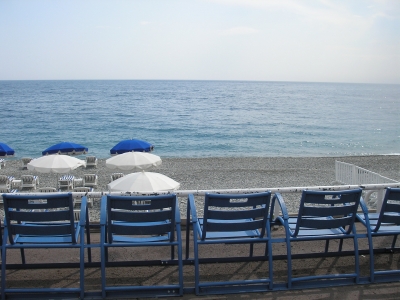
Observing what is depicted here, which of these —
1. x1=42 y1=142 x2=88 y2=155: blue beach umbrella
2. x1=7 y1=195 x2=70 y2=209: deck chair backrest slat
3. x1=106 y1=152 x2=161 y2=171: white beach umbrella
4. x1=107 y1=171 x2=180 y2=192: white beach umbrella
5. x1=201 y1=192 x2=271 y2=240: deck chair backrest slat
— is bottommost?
x1=42 y1=142 x2=88 y2=155: blue beach umbrella

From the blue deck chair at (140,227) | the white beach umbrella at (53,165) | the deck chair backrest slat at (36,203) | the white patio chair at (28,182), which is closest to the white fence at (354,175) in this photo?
the blue deck chair at (140,227)

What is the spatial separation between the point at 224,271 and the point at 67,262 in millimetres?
1485

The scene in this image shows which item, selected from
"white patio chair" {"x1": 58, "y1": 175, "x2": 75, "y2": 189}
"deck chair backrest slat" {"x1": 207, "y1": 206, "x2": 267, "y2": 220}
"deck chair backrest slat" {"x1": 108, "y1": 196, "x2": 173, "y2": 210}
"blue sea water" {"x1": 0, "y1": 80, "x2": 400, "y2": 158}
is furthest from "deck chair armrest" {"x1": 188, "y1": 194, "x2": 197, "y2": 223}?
"blue sea water" {"x1": 0, "y1": 80, "x2": 400, "y2": 158}

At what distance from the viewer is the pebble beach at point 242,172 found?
16.5 m

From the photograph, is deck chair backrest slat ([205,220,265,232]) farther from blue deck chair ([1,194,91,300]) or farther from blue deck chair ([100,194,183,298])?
blue deck chair ([1,194,91,300])

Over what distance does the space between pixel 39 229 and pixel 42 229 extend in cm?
2

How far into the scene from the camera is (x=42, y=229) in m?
3.43

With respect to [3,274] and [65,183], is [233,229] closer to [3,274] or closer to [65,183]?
[3,274]

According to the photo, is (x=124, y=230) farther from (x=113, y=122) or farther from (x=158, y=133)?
(x=113, y=122)

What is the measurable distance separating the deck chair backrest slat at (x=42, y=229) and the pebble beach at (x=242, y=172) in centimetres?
857

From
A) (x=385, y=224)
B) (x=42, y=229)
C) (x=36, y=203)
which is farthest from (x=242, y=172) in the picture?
(x=36, y=203)

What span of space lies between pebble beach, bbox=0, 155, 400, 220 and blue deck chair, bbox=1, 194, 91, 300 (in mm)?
8535

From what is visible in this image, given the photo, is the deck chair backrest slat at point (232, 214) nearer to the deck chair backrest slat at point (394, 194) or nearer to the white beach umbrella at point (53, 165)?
the deck chair backrest slat at point (394, 194)

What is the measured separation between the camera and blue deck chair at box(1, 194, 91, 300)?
3.30 metres
